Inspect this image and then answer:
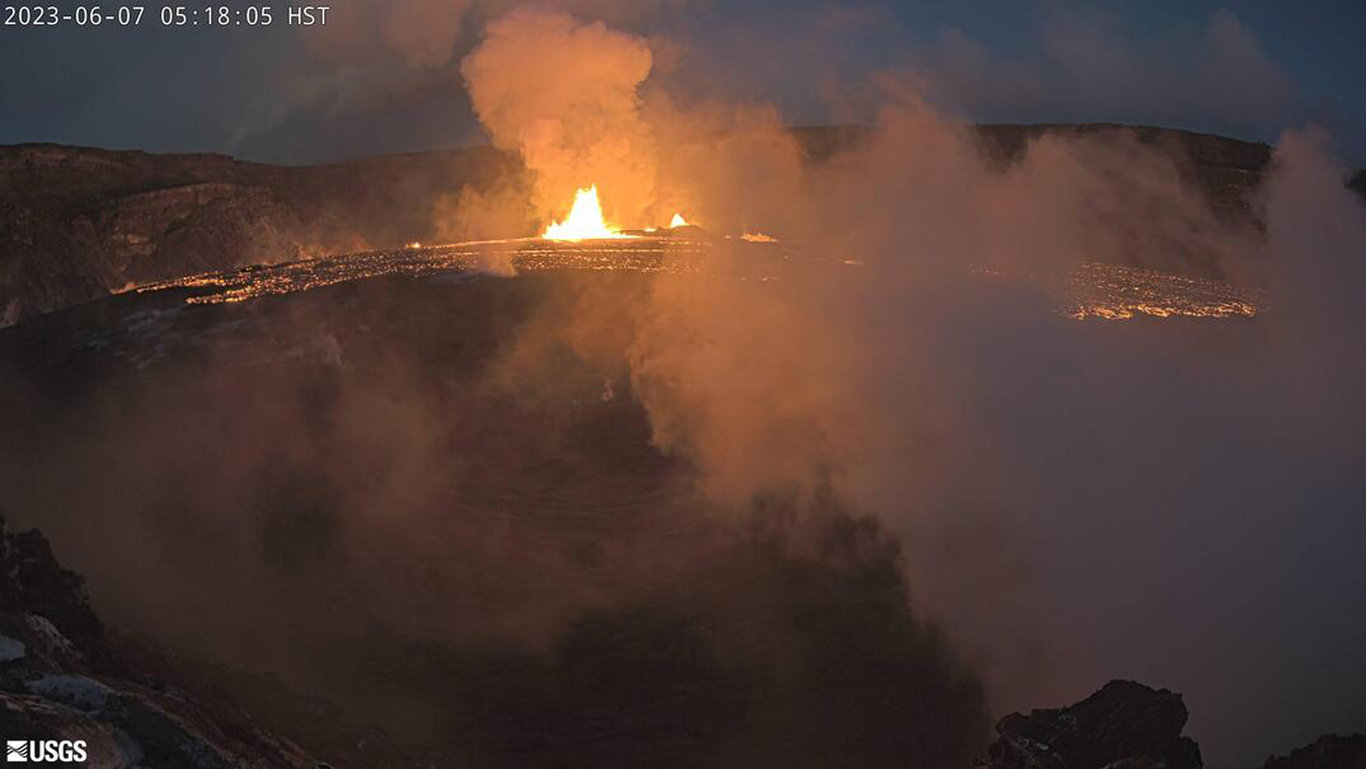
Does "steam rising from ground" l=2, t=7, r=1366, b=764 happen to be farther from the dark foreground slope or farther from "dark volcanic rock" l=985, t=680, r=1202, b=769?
"dark volcanic rock" l=985, t=680, r=1202, b=769

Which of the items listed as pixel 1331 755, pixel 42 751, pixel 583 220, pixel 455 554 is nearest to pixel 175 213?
pixel 583 220

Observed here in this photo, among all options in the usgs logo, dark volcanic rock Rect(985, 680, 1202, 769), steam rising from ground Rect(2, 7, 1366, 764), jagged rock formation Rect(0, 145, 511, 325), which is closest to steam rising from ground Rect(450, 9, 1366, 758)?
steam rising from ground Rect(2, 7, 1366, 764)

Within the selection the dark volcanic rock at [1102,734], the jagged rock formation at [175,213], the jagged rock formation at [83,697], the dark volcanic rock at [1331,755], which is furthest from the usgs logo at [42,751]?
the jagged rock formation at [175,213]

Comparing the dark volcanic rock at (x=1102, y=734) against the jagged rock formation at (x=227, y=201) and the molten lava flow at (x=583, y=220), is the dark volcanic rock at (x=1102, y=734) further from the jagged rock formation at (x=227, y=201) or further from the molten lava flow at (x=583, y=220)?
the jagged rock formation at (x=227, y=201)

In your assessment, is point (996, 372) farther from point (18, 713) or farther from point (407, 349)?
point (18, 713)

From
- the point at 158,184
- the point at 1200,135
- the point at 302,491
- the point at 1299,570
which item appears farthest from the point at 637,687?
the point at 1200,135

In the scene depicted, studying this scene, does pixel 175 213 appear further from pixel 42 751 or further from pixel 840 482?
pixel 42 751
